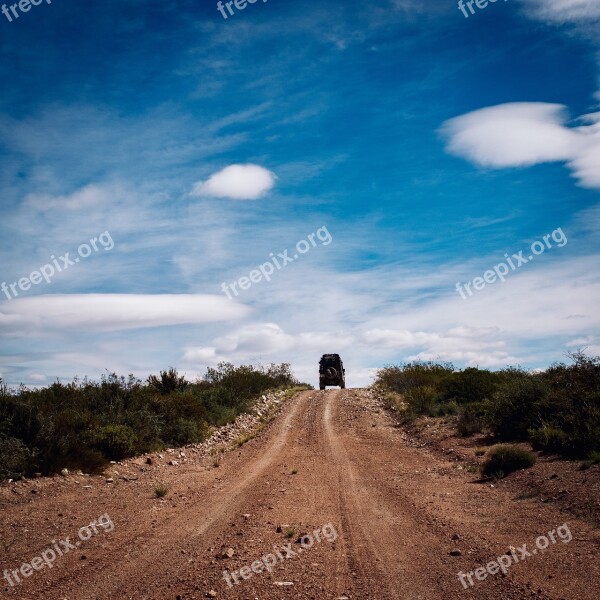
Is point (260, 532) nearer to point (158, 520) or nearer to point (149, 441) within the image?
point (158, 520)

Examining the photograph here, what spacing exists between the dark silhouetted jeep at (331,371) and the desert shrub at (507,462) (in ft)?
86.4

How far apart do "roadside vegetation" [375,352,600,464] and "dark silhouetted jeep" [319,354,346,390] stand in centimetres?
1482

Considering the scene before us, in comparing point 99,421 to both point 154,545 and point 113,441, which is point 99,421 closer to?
point 113,441

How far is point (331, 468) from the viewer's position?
13523mm

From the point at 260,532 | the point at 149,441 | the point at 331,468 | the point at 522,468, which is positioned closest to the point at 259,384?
the point at 149,441

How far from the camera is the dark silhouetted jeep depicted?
3897 cm

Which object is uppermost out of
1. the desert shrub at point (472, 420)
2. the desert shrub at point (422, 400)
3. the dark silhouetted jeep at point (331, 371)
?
the dark silhouetted jeep at point (331, 371)

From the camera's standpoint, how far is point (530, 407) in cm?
1565

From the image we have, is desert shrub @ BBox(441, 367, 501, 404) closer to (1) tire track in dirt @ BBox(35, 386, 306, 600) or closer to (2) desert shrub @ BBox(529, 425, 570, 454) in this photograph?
(2) desert shrub @ BBox(529, 425, 570, 454)

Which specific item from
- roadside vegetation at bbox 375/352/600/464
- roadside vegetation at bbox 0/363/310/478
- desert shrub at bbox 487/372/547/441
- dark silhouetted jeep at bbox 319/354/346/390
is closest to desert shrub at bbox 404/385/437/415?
roadside vegetation at bbox 375/352/600/464

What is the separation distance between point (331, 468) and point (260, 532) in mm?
Result: 5646

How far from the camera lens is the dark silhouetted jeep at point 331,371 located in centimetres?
3897

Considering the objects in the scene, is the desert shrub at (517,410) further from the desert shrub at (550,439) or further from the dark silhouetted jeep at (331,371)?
the dark silhouetted jeep at (331,371)

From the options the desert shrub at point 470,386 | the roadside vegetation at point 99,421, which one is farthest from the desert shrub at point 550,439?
the roadside vegetation at point 99,421
